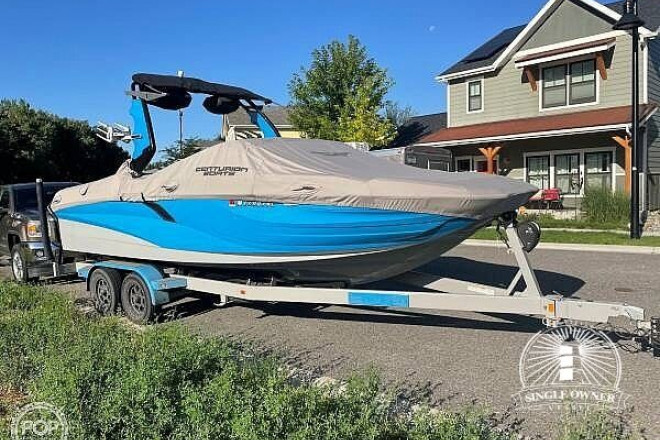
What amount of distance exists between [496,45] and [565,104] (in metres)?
5.81

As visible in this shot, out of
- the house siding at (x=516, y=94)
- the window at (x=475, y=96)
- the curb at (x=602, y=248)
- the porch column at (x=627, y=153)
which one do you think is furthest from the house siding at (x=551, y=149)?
the curb at (x=602, y=248)

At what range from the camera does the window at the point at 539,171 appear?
898 inches

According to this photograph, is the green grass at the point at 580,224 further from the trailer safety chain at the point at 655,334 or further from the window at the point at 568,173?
the trailer safety chain at the point at 655,334

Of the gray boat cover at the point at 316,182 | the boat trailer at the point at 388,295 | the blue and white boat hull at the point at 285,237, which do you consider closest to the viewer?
the boat trailer at the point at 388,295

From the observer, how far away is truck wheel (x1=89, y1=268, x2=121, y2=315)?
7.55 metres

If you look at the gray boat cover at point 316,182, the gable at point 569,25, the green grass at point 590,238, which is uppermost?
the gable at point 569,25

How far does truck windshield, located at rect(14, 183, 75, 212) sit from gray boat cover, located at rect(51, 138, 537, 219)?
398 centimetres

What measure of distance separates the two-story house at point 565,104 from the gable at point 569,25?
37 millimetres

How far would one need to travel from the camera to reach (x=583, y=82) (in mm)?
21500

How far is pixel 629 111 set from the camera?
1959 cm

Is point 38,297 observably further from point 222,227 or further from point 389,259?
point 389,259

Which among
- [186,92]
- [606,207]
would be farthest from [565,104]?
[186,92]

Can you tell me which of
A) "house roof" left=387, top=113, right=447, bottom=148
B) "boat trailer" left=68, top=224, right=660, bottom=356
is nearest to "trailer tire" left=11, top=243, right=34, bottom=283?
"boat trailer" left=68, top=224, right=660, bottom=356

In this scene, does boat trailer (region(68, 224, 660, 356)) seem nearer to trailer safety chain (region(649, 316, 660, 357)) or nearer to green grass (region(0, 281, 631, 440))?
trailer safety chain (region(649, 316, 660, 357))
